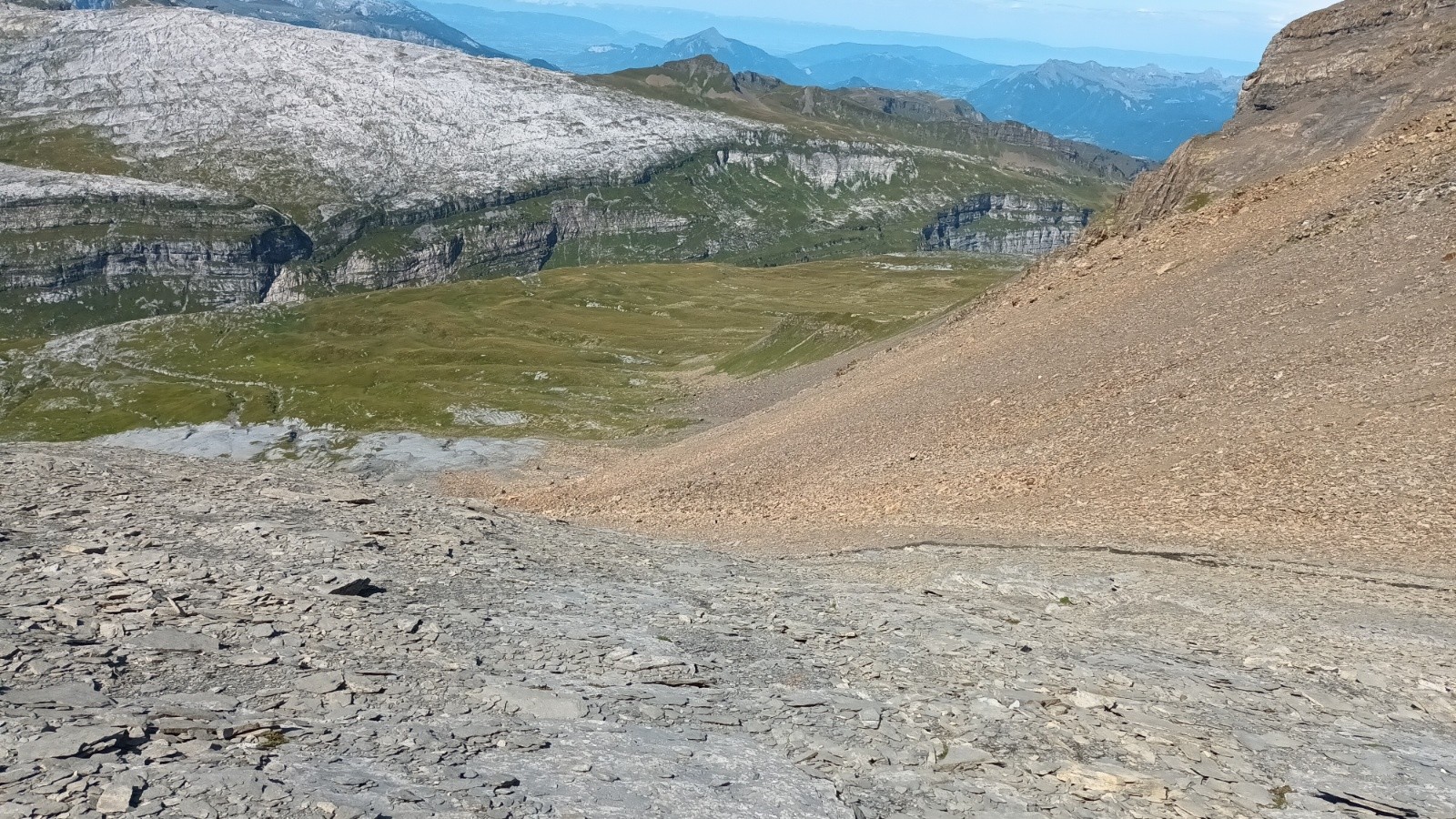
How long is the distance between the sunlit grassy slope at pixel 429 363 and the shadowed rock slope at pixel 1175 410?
36077mm

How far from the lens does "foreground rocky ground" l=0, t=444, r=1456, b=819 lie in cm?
1309

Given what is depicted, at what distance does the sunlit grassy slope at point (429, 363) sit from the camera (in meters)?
99.5

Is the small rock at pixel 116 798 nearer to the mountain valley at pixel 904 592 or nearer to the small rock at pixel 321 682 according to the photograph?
the mountain valley at pixel 904 592

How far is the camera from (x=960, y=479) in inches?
1371

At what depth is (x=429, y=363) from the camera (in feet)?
452

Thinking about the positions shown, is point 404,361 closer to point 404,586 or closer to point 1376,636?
point 404,586

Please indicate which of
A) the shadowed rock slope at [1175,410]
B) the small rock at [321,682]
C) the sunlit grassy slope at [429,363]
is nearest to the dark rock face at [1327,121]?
the shadowed rock slope at [1175,410]

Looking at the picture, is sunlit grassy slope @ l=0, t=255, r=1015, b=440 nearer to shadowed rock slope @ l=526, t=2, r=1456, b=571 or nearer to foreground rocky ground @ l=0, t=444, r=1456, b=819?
shadowed rock slope @ l=526, t=2, r=1456, b=571

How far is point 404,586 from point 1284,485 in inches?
948

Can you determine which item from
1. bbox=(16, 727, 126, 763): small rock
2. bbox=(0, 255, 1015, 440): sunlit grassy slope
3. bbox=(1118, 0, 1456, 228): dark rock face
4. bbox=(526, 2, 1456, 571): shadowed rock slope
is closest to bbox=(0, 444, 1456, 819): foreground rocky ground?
bbox=(16, 727, 126, 763): small rock

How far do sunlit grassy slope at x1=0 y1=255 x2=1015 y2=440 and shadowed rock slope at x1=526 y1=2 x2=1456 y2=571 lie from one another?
36.1m

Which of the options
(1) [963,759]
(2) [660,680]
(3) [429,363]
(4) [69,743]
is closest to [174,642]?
(4) [69,743]

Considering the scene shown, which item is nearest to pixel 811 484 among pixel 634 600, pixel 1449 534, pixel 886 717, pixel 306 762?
pixel 634 600

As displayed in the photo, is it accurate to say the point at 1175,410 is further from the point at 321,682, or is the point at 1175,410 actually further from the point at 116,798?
the point at 116,798
